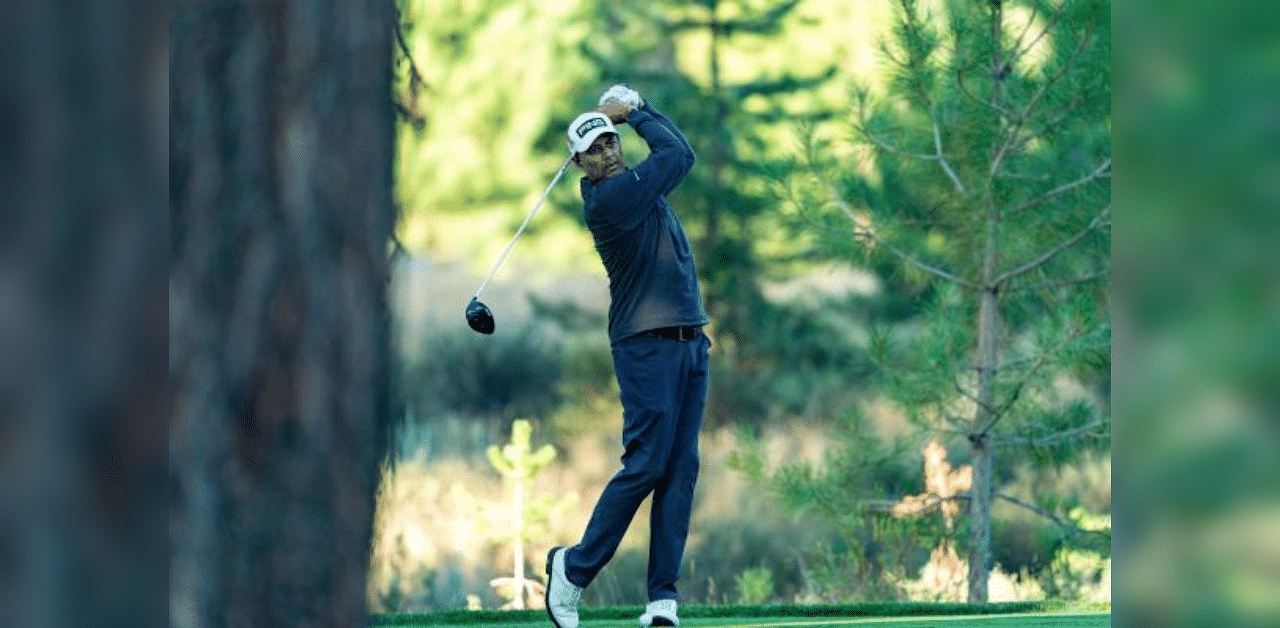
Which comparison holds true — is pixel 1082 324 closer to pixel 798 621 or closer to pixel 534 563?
pixel 798 621

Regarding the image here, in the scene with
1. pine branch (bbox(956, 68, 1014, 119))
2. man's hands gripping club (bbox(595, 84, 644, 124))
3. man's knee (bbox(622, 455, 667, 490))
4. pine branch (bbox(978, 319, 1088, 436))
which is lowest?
man's knee (bbox(622, 455, 667, 490))

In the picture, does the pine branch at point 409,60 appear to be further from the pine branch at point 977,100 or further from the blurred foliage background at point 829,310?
the pine branch at point 977,100

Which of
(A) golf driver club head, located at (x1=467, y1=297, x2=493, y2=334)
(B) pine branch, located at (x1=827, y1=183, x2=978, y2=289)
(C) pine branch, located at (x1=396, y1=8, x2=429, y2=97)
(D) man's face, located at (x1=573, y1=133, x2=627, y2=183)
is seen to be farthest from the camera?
(B) pine branch, located at (x1=827, y1=183, x2=978, y2=289)

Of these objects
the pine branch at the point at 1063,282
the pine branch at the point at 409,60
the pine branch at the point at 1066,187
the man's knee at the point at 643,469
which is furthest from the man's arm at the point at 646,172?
the pine branch at the point at 1063,282

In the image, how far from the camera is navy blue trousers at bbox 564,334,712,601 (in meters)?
6.99

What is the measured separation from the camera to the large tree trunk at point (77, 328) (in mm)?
2969

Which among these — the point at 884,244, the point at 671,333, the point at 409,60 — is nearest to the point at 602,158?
the point at 671,333

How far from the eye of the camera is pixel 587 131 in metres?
7.01

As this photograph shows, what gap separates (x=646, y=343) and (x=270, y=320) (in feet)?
12.5

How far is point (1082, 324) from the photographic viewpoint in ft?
39.0

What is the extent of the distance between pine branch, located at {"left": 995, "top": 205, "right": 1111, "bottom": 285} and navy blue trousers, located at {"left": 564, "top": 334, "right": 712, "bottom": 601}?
17.8 feet

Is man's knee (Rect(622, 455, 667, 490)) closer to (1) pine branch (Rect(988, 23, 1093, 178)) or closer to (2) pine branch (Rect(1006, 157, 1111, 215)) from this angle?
(1) pine branch (Rect(988, 23, 1093, 178))

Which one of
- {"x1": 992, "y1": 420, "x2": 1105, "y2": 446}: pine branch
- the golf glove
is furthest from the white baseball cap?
{"x1": 992, "y1": 420, "x2": 1105, "y2": 446}: pine branch

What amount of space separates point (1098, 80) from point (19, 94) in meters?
9.64
